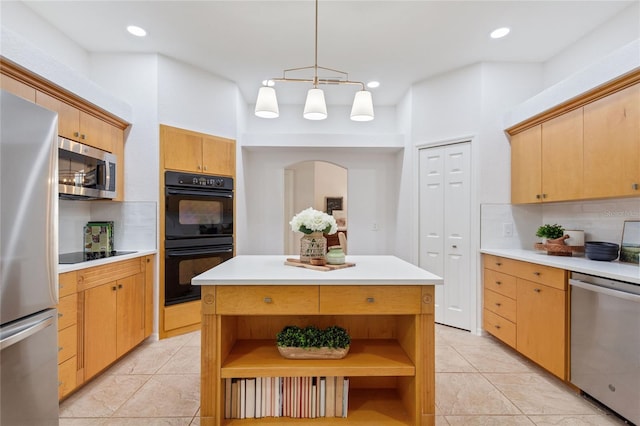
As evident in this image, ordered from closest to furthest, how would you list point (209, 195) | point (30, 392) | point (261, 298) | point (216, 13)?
point (30, 392) < point (261, 298) < point (216, 13) < point (209, 195)

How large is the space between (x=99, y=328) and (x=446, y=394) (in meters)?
2.55

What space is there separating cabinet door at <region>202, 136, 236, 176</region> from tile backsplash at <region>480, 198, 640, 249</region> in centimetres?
285

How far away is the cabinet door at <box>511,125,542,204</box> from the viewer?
2.87 m

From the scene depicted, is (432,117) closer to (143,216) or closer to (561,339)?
(561,339)

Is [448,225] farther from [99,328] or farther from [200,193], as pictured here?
[99,328]

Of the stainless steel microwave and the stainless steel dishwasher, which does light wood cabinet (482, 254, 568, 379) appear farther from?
the stainless steel microwave

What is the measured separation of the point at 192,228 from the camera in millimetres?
3293

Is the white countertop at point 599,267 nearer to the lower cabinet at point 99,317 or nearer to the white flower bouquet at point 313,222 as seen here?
the white flower bouquet at point 313,222

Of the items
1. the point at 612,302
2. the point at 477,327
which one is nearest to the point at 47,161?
the point at 612,302

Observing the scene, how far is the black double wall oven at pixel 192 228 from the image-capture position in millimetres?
3135

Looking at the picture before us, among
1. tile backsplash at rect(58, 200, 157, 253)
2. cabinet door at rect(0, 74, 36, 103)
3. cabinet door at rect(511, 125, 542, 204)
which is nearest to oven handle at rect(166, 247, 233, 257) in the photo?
tile backsplash at rect(58, 200, 157, 253)

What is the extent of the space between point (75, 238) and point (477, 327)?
401cm

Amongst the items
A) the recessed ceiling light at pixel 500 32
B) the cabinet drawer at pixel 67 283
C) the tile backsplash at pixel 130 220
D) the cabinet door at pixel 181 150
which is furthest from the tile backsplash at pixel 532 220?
the cabinet drawer at pixel 67 283

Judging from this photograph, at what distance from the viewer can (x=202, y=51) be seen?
3145mm
